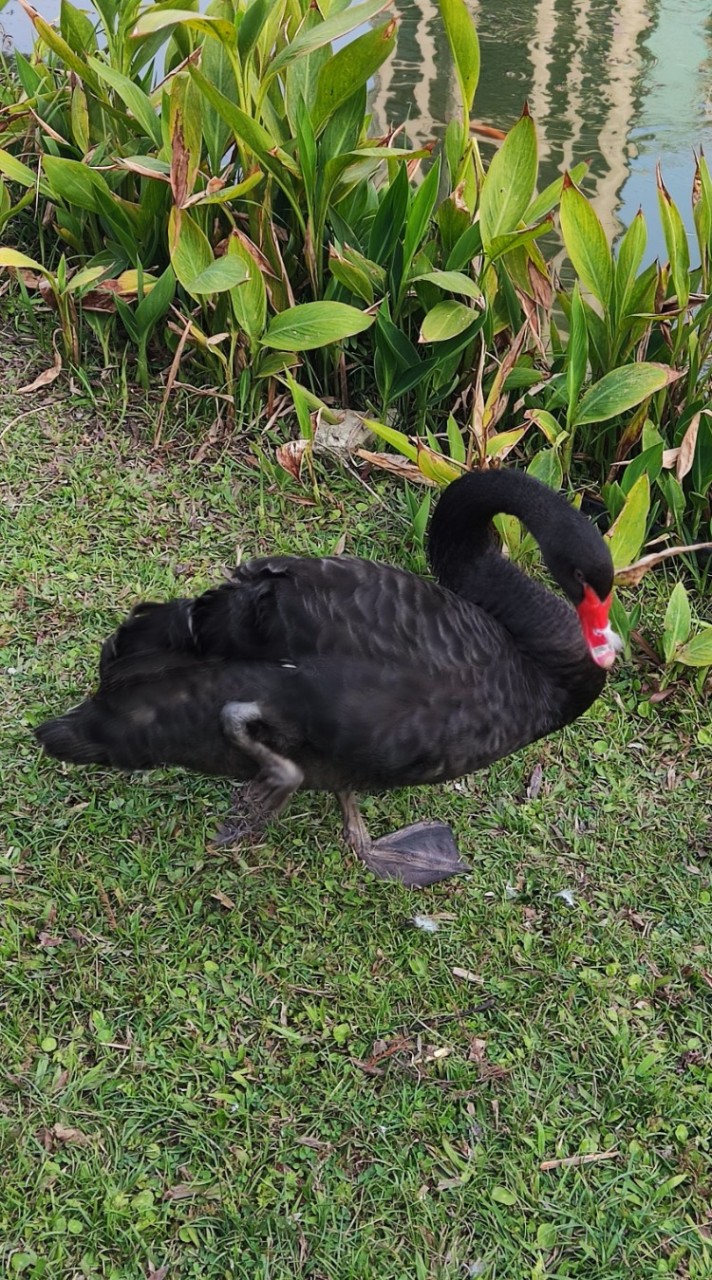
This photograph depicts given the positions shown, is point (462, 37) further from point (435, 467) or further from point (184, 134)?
point (435, 467)

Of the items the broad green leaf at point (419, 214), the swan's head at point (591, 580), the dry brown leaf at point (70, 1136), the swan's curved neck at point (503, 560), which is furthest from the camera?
the broad green leaf at point (419, 214)

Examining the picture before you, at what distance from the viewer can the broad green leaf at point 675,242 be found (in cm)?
264

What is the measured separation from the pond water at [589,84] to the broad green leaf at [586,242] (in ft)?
4.75

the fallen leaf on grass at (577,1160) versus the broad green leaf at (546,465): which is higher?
the broad green leaf at (546,465)

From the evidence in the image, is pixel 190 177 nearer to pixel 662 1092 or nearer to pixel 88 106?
pixel 88 106

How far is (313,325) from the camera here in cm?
272

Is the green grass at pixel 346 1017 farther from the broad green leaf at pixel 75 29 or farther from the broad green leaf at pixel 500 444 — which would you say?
the broad green leaf at pixel 75 29

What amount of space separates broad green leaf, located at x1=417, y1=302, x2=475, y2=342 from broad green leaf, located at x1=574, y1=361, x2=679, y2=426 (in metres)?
0.39

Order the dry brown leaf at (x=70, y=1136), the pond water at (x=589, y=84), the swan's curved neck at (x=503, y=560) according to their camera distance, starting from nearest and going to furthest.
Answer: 1. the dry brown leaf at (x=70, y=1136)
2. the swan's curved neck at (x=503, y=560)
3. the pond water at (x=589, y=84)

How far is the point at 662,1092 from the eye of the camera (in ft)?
5.89

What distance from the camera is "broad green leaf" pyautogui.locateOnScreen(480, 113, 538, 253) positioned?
2658 mm

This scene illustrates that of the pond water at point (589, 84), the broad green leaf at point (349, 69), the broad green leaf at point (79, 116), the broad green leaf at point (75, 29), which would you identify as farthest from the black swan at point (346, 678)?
the pond water at point (589, 84)

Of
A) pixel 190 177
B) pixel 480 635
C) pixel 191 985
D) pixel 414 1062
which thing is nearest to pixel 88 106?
pixel 190 177

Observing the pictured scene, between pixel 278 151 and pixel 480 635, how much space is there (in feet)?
5.12
